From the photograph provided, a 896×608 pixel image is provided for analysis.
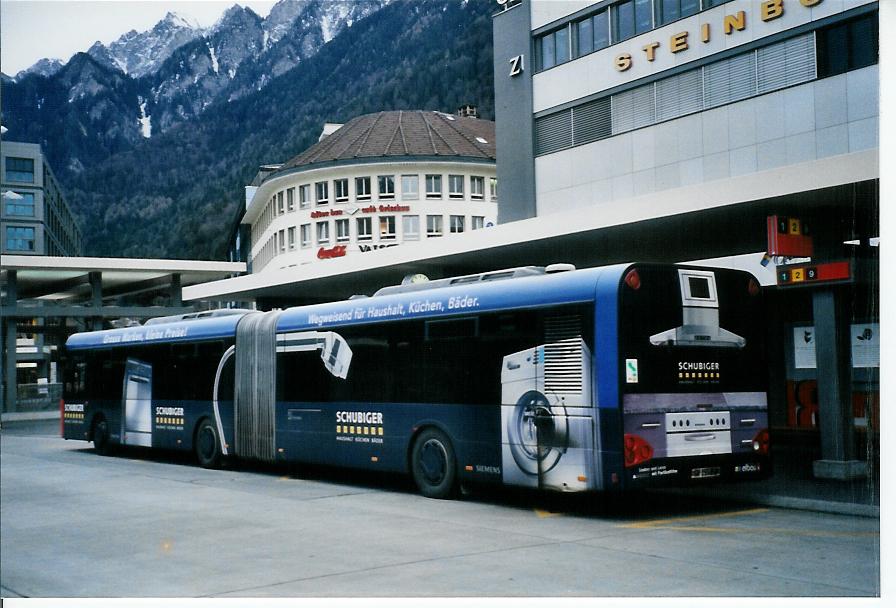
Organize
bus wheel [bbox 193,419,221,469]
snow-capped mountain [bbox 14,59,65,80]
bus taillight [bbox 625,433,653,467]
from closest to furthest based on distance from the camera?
snow-capped mountain [bbox 14,59,65,80]
bus taillight [bbox 625,433,653,467]
bus wheel [bbox 193,419,221,469]

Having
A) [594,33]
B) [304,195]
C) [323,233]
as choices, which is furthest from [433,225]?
[594,33]

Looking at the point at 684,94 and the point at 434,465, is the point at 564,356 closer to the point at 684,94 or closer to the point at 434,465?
the point at 434,465

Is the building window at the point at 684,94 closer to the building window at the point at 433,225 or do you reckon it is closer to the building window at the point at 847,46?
the building window at the point at 847,46

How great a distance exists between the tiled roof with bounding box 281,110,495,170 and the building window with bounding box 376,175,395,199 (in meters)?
0.73

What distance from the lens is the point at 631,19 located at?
2625 cm

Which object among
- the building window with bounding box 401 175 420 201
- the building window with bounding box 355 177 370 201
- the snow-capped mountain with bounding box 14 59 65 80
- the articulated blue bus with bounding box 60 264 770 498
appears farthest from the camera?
the building window with bounding box 401 175 420 201

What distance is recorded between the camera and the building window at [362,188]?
24.5 meters

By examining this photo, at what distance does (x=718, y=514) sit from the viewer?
12.1 metres

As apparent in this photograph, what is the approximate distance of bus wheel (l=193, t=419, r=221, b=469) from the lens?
61.8 feet

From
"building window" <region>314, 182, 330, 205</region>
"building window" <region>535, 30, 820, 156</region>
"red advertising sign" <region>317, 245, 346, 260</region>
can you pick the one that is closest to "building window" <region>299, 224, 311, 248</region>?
"red advertising sign" <region>317, 245, 346, 260</region>

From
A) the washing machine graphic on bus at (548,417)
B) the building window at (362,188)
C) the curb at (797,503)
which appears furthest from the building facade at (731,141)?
the building window at (362,188)

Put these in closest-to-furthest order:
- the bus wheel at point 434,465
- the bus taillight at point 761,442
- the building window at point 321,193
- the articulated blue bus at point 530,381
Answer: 1. the articulated blue bus at point 530,381
2. the bus taillight at point 761,442
3. the bus wheel at point 434,465
4. the building window at point 321,193

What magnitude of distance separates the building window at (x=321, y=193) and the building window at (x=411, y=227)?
6.79 ft

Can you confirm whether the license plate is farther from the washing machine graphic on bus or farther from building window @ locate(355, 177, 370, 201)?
building window @ locate(355, 177, 370, 201)
